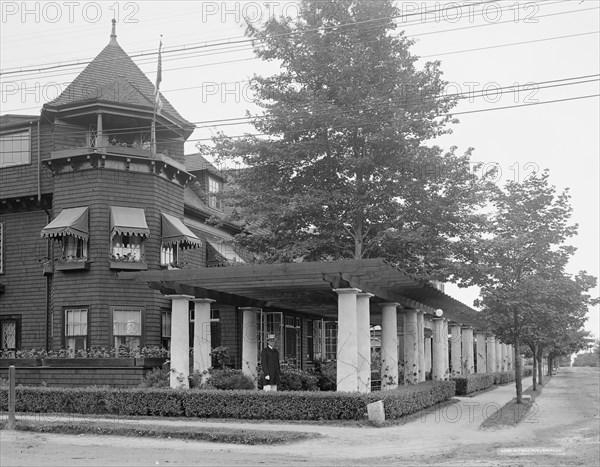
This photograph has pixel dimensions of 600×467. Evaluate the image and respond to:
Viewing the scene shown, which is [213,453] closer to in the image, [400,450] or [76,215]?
[400,450]

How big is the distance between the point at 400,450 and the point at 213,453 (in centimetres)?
347

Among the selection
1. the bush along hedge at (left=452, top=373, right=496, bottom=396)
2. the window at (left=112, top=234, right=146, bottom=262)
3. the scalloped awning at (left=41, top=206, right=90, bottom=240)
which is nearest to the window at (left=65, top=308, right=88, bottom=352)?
the window at (left=112, top=234, right=146, bottom=262)

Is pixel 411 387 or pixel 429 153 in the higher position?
pixel 429 153

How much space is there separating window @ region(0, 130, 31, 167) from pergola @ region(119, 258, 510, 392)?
10849mm

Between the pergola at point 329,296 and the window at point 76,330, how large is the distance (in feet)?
18.6

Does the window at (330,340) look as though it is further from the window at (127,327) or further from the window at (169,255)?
the window at (127,327)

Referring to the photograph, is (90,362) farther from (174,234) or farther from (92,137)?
(92,137)

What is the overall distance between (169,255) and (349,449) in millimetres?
15878

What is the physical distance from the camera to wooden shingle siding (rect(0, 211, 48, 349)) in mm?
29688

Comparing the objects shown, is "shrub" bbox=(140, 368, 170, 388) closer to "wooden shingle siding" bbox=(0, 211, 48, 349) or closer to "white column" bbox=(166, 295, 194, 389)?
"white column" bbox=(166, 295, 194, 389)

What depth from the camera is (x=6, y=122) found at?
31281 millimetres

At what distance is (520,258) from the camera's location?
26.7 metres

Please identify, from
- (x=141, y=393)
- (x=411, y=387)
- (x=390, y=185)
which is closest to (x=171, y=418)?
(x=141, y=393)

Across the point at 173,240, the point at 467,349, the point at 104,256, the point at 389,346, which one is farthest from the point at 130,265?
the point at 467,349
